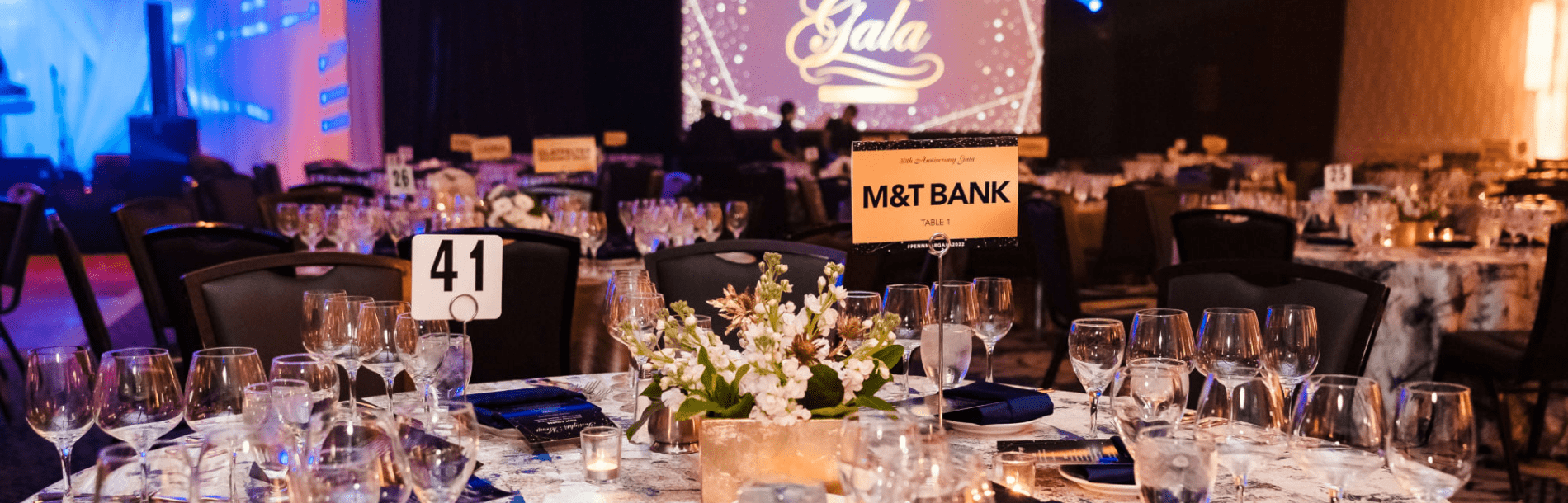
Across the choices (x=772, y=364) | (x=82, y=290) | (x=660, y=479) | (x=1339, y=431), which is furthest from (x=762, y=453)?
(x=82, y=290)

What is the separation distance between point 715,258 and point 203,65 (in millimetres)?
10517

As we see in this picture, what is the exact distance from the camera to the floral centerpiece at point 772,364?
1.28m

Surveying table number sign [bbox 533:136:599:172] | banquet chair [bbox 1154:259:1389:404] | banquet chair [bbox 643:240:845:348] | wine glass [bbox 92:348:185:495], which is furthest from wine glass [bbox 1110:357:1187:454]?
table number sign [bbox 533:136:599:172]

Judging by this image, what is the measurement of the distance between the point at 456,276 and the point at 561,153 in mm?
3964

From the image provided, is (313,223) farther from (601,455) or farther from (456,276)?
(601,455)

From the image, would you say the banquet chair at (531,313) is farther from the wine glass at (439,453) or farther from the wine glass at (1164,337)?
the wine glass at (439,453)

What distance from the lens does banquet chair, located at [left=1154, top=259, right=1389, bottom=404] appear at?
7.50 feet

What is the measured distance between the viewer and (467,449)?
1.10m

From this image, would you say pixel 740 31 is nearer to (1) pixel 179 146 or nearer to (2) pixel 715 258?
(1) pixel 179 146

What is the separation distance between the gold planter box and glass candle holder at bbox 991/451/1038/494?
0.23 m

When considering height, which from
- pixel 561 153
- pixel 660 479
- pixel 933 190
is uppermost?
pixel 561 153

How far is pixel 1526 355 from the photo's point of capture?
349 cm

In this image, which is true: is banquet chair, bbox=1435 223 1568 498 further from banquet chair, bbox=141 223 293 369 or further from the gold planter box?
banquet chair, bbox=141 223 293 369

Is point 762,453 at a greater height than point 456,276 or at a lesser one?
lesser
